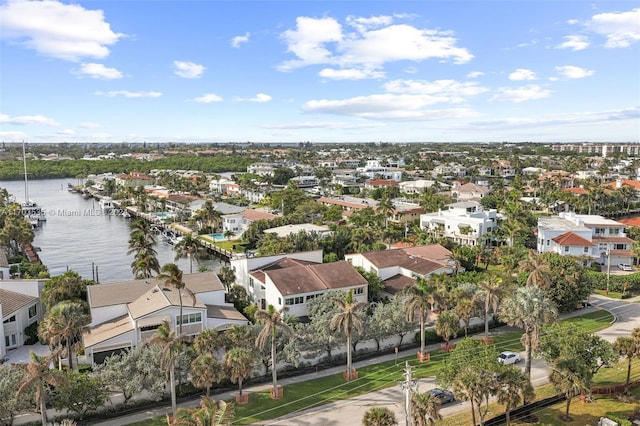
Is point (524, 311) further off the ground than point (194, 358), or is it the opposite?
point (524, 311)

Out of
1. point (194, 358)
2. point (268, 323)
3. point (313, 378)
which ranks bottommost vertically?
point (313, 378)

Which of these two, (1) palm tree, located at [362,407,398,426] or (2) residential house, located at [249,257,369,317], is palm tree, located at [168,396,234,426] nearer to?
(1) palm tree, located at [362,407,398,426]

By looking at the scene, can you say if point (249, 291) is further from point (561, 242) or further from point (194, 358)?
point (561, 242)

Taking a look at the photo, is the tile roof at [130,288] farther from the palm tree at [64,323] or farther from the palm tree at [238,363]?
the palm tree at [238,363]

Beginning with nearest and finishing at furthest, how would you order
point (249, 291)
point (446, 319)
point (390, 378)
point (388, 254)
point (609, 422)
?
point (609, 422) < point (390, 378) < point (446, 319) < point (249, 291) < point (388, 254)

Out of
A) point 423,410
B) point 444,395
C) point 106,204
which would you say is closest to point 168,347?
point 423,410

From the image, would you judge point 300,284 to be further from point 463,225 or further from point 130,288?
point 463,225

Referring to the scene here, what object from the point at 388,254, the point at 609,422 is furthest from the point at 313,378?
the point at 388,254
